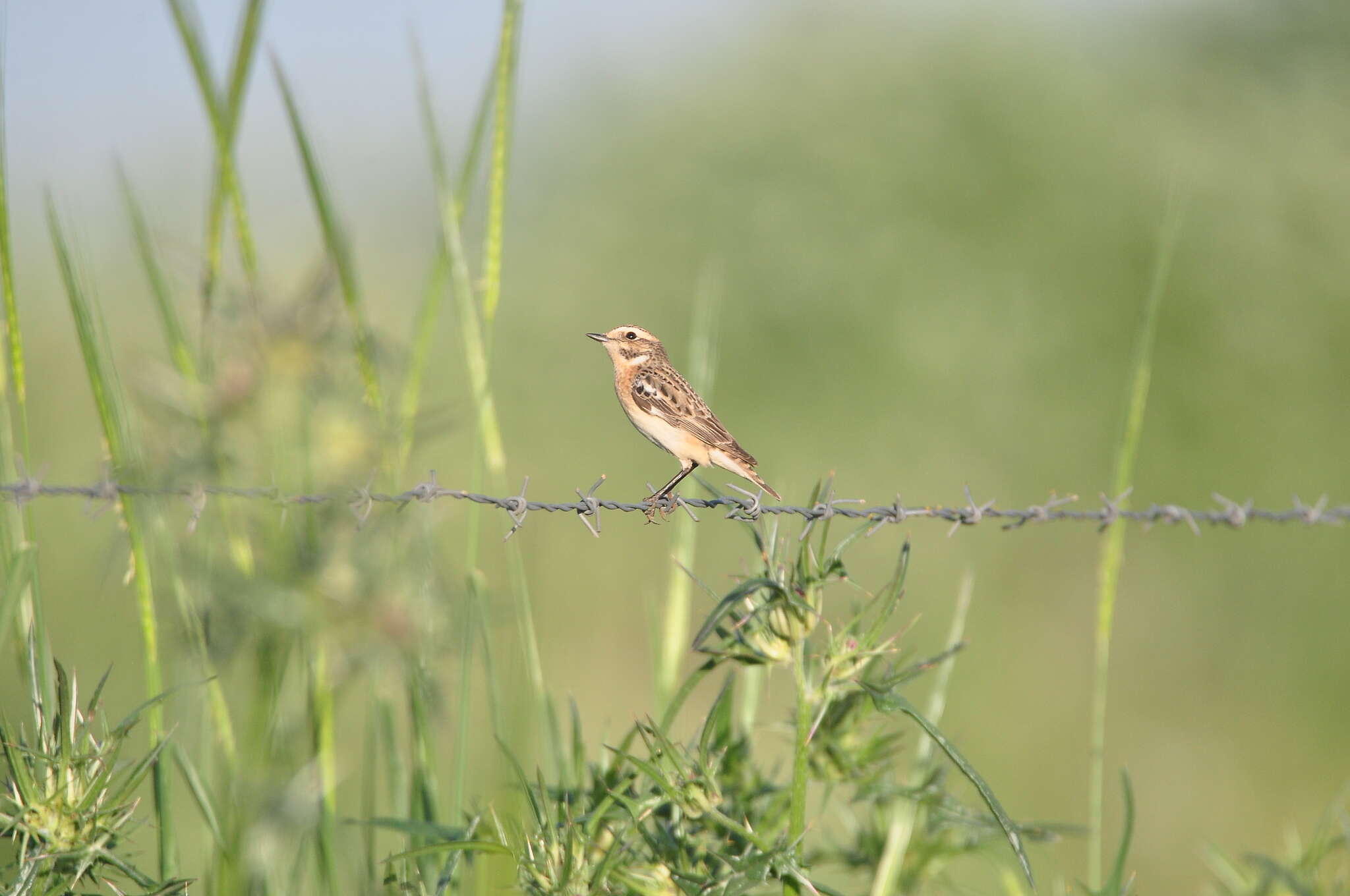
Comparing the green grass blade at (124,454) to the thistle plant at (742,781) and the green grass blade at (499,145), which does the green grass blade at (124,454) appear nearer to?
the thistle plant at (742,781)

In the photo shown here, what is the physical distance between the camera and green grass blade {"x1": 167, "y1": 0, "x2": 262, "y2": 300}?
3.32 metres

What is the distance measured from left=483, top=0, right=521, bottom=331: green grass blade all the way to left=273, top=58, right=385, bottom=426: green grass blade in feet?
1.22

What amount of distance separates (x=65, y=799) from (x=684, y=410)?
3.08m

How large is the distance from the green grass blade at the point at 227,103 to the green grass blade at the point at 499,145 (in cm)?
69

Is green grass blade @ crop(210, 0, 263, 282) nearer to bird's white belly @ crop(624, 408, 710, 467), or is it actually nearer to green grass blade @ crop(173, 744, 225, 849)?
green grass blade @ crop(173, 744, 225, 849)

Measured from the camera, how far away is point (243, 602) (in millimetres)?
3959

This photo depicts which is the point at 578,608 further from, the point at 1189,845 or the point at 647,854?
the point at 647,854

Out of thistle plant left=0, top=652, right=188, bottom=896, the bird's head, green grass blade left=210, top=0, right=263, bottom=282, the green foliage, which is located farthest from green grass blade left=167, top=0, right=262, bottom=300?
the green foliage

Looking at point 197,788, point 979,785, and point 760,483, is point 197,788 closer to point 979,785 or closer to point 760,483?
point 979,785

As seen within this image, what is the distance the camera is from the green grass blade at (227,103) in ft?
10.9

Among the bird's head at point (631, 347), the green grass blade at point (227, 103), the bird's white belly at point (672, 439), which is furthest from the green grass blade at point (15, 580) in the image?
the bird's head at point (631, 347)

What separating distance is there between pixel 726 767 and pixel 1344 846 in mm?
2046

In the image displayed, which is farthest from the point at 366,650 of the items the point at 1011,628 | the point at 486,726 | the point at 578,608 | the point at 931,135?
the point at 931,135

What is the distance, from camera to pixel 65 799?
304 cm
